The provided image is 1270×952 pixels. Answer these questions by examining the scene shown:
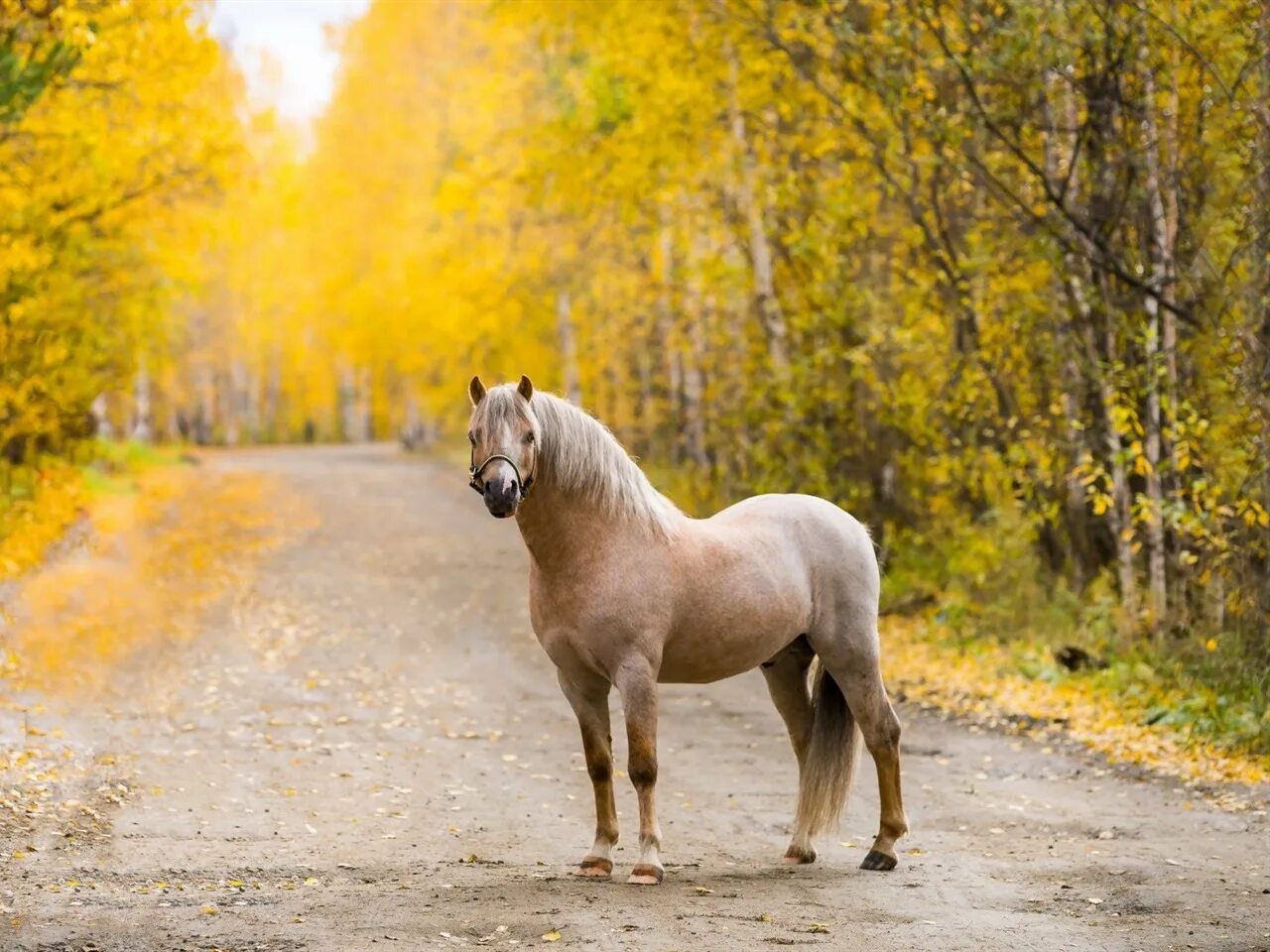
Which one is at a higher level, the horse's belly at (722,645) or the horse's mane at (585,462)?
the horse's mane at (585,462)

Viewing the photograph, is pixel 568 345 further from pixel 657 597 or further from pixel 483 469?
pixel 483 469

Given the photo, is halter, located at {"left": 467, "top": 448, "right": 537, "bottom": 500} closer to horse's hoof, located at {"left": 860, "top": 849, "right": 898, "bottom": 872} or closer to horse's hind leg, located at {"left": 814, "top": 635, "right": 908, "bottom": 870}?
horse's hind leg, located at {"left": 814, "top": 635, "right": 908, "bottom": 870}

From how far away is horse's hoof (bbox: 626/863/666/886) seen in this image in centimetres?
628

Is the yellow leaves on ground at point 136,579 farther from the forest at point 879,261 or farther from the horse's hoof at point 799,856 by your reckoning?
the horse's hoof at point 799,856

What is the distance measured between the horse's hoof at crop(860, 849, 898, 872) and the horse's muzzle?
233 centimetres

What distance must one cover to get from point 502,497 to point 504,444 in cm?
23

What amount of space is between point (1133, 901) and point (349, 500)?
796 inches

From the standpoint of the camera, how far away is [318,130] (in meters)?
49.0

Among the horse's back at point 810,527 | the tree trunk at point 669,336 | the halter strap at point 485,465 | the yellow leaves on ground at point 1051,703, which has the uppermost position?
the tree trunk at point 669,336

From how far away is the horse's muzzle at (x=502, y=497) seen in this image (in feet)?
19.5

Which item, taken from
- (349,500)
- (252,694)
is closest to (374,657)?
(252,694)

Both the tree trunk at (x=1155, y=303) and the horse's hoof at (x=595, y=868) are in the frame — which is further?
the tree trunk at (x=1155, y=303)

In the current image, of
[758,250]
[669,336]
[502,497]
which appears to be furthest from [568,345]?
[502,497]

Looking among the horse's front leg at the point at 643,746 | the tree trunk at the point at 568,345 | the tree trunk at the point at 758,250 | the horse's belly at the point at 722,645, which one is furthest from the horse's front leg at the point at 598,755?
the tree trunk at the point at 568,345
